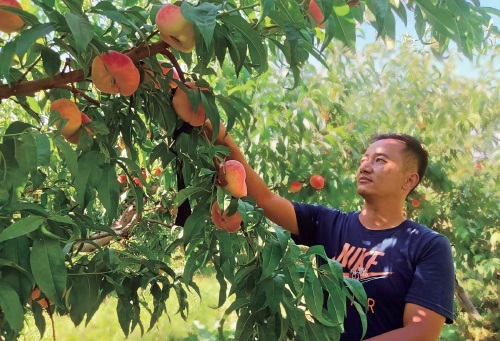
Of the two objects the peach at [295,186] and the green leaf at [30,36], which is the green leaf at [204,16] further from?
the peach at [295,186]

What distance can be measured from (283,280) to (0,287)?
0.34 m

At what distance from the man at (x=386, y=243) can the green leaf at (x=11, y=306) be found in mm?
531

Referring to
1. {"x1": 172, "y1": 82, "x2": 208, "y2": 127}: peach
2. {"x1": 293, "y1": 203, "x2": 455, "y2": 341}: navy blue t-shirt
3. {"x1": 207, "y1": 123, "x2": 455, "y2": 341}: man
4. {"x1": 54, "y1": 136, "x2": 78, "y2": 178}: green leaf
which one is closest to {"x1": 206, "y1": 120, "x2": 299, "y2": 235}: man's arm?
{"x1": 207, "y1": 123, "x2": 455, "y2": 341}: man

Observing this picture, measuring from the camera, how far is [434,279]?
114cm

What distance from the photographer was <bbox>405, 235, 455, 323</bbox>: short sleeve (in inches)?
44.4

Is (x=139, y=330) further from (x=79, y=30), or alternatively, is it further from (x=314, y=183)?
(x=79, y=30)

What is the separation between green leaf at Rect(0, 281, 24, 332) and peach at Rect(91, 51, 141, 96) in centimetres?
33

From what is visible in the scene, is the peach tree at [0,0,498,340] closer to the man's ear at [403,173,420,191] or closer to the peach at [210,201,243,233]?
the peach at [210,201,243,233]

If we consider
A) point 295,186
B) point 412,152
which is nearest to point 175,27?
point 412,152

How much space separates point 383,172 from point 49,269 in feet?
3.18

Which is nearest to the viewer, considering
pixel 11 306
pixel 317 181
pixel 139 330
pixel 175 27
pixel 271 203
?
pixel 11 306

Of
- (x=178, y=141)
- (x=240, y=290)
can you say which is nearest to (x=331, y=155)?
(x=178, y=141)

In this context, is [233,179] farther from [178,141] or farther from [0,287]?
[0,287]

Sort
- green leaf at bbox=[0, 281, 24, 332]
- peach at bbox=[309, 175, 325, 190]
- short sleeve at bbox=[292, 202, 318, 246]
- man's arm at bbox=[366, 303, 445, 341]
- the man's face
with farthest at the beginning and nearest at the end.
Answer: peach at bbox=[309, 175, 325, 190], short sleeve at bbox=[292, 202, 318, 246], the man's face, man's arm at bbox=[366, 303, 445, 341], green leaf at bbox=[0, 281, 24, 332]
